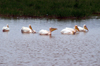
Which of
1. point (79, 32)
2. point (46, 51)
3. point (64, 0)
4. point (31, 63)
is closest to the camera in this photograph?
point (31, 63)

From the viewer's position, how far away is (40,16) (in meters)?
31.5

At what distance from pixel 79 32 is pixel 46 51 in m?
7.81

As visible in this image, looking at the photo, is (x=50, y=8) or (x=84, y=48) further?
(x=50, y=8)

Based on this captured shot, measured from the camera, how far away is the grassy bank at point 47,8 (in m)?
31.2

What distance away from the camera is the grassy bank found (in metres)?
31.2

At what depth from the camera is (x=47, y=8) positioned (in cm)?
3325

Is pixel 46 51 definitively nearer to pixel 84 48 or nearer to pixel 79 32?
pixel 84 48

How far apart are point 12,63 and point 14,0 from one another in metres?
28.5

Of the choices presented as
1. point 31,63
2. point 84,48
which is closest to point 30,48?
point 84,48

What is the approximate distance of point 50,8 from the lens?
3353 centimetres

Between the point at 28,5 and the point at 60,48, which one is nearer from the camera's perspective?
the point at 60,48

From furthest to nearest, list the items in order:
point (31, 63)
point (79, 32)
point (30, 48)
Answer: point (79, 32) → point (30, 48) → point (31, 63)

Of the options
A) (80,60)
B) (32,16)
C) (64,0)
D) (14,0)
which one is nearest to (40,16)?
(32,16)

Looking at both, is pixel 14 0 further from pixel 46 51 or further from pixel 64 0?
pixel 46 51
